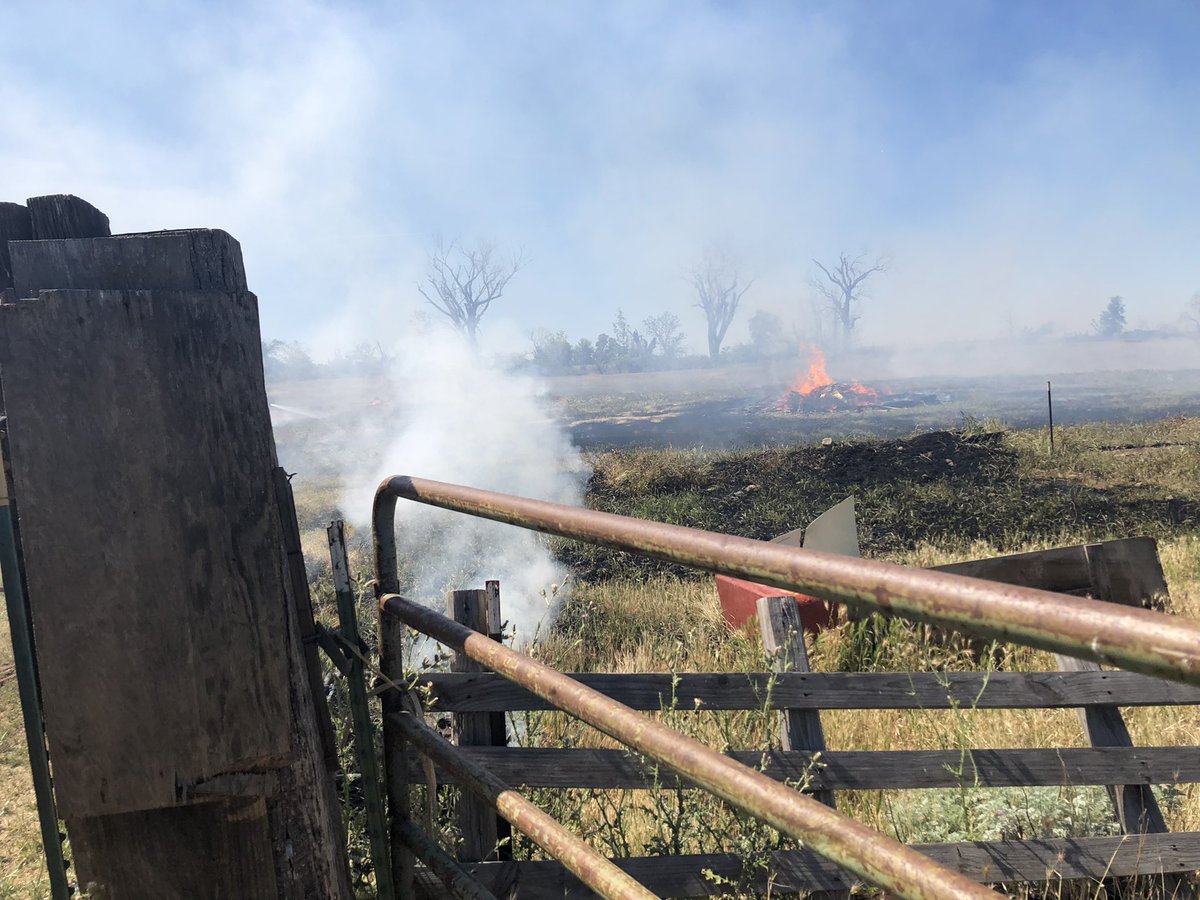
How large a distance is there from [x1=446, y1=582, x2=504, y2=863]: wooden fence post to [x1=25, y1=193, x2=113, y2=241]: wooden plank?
1.74 meters

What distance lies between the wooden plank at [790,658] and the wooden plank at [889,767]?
5.0 inches

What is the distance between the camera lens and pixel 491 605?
A: 3.30 meters

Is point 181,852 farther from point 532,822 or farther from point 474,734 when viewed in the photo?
point 474,734

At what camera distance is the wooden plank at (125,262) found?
5.00 feet

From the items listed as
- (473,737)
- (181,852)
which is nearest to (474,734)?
(473,737)

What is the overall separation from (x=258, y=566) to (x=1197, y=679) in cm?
148

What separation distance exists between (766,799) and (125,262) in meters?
1.46

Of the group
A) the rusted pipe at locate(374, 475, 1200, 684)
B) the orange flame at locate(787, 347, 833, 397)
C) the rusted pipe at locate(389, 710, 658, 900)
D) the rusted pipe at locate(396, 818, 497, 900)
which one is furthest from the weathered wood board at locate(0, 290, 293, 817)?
the orange flame at locate(787, 347, 833, 397)

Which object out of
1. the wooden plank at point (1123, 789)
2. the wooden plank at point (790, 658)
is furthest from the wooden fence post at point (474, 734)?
the wooden plank at point (1123, 789)

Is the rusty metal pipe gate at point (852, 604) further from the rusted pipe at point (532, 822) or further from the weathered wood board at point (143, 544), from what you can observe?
the weathered wood board at point (143, 544)

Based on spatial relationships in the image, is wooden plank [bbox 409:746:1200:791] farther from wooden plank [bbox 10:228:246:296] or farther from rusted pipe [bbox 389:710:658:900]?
wooden plank [bbox 10:228:246:296]

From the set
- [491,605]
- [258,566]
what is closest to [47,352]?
[258,566]

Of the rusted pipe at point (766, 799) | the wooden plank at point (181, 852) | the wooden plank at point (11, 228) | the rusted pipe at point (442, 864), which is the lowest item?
the rusted pipe at point (442, 864)

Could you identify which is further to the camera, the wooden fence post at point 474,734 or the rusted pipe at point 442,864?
the wooden fence post at point 474,734
